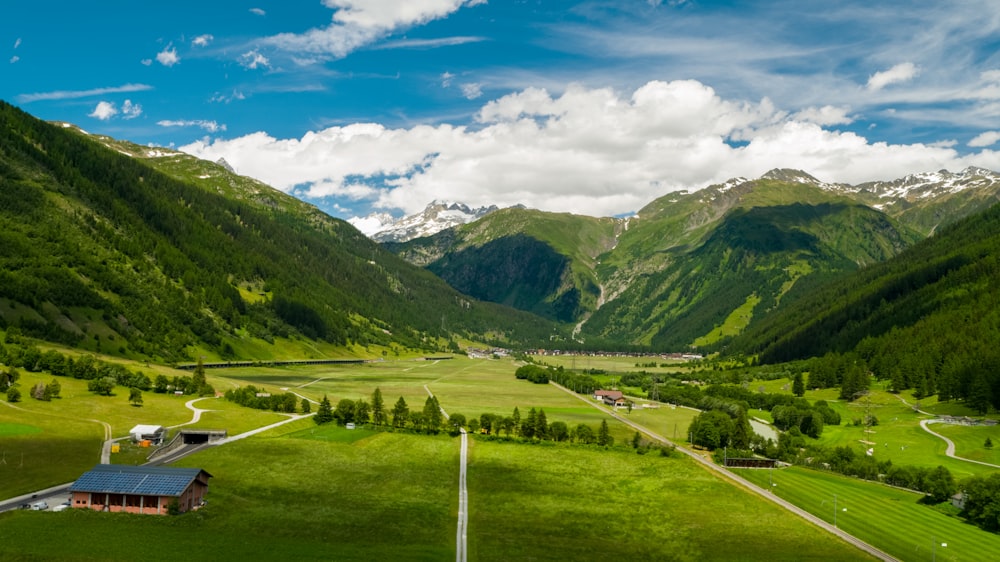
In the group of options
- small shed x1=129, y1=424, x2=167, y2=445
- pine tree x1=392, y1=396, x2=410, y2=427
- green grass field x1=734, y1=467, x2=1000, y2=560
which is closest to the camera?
green grass field x1=734, y1=467, x2=1000, y2=560

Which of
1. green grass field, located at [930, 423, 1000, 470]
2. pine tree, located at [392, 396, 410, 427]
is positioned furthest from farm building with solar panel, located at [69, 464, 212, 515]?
green grass field, located at [930, 423, 1000, 470]

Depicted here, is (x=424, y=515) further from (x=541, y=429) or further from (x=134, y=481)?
(x=541, y=429)

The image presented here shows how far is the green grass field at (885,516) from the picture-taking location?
78.8 m

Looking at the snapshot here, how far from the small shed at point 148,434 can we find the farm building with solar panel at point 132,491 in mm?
24985

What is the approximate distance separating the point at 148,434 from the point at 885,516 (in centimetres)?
10704

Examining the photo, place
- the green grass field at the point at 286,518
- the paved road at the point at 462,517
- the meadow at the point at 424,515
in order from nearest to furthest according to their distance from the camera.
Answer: the green grass field at the point at 286,518 → the meadow at the point at 424,515 → the paved road at the point at 462,517

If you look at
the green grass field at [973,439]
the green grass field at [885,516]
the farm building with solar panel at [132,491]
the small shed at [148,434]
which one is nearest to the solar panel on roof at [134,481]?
the farm building with solar panel at [132,491]

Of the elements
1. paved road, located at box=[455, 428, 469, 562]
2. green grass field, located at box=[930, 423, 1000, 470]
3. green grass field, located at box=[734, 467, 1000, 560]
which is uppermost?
green grass field, located at box=[930, 423, 1000, 470]

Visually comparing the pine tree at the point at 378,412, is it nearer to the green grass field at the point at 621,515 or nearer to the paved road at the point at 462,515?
the paved road at the point at 462,515

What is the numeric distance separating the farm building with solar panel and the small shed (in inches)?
984

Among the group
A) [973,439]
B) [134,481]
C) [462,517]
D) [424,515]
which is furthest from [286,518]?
[973,439]

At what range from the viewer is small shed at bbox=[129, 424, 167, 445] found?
10181 centimetres

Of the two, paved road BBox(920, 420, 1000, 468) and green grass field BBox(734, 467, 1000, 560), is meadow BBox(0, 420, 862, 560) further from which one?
paved road BBox(920, 420, 1000, 468)

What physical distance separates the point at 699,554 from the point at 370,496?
134 feet
